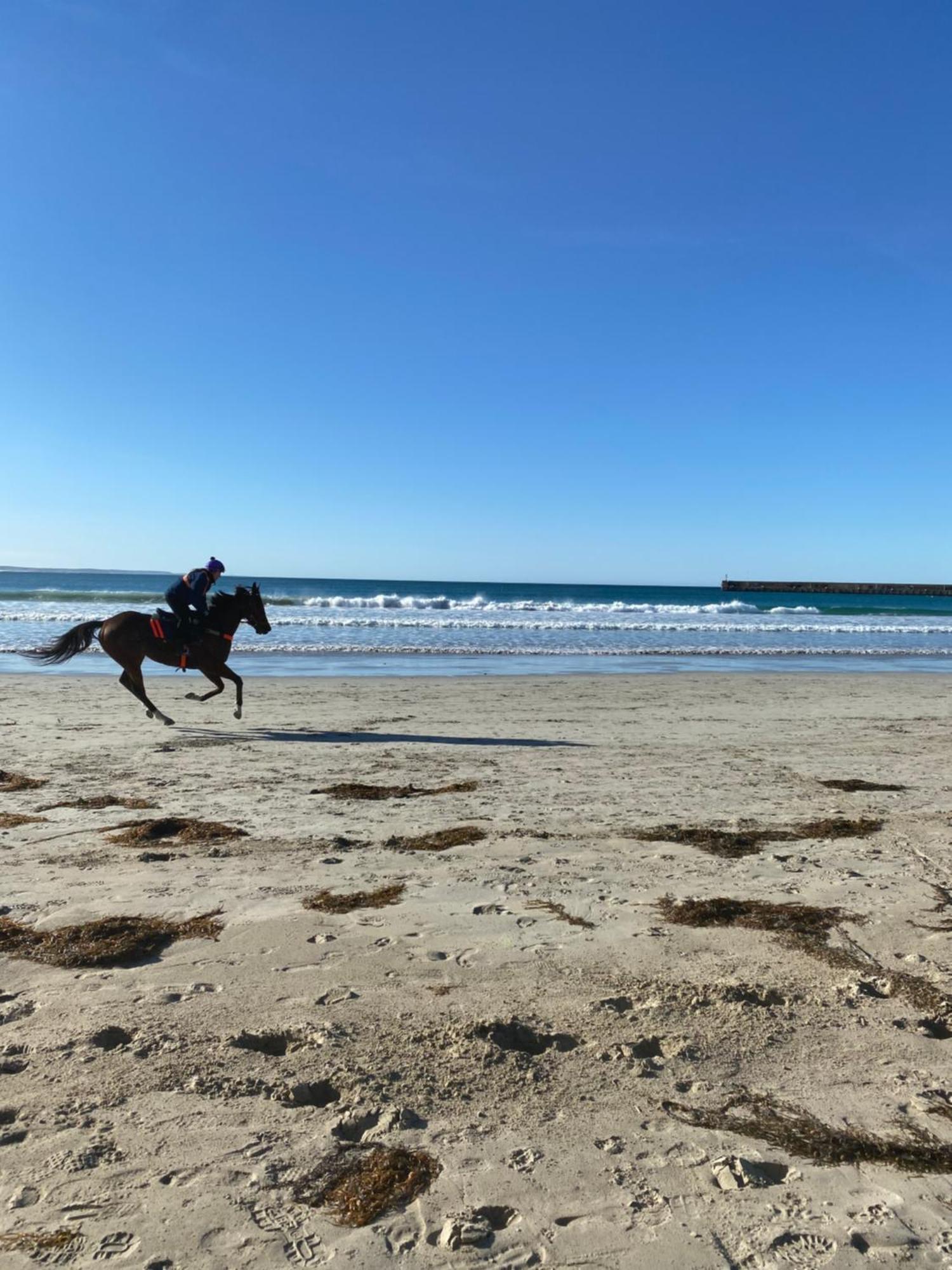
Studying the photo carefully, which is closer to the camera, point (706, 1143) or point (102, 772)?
point (706, 1143)

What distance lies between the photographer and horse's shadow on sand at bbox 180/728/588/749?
9703 mm

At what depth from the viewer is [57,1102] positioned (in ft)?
8.25

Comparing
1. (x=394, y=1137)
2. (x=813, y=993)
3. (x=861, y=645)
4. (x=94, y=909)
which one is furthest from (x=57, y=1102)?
(x=861, y=645)

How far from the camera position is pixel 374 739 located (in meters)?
10.1

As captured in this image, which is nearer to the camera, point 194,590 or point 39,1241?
point 39,1241

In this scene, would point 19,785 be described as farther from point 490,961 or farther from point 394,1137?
point 394,1137

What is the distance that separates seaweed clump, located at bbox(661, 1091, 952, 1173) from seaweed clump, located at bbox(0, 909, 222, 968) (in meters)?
2.44

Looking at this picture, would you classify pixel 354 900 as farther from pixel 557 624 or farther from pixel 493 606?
pixel 493 606

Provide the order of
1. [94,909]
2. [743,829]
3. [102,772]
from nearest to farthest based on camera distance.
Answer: [94,909]
[743,829]
[102,772]

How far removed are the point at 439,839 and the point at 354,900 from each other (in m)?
1.27

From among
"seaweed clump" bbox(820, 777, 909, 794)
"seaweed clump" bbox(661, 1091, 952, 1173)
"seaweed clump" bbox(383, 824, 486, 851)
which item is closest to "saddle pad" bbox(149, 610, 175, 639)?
"seaweed clump" bbox(383, 824, 486, 851)

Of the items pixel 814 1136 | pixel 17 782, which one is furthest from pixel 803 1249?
pixel 17 782

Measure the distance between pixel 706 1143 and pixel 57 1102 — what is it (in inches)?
82.2

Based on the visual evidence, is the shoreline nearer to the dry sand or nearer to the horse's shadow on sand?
the horse's shadow on sand
